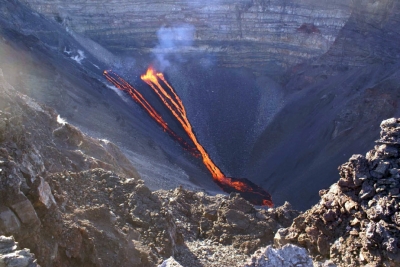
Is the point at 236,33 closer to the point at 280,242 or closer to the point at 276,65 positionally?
the point at 276,65

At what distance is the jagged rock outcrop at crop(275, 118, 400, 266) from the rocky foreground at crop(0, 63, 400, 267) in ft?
0.08

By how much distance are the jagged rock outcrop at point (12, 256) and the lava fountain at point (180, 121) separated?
27.3 m

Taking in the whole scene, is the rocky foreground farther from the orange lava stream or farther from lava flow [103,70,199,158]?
lava flow [103,70,199,158]

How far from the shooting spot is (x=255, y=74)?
4984 cm

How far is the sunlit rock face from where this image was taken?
4694 cm

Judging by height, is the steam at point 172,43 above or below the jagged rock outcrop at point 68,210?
above

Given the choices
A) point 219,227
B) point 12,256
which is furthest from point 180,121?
point 12,256

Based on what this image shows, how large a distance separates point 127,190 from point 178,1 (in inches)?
1671

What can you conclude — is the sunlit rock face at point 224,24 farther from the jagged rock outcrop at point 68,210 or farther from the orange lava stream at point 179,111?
the jagged rock outcrop at point 68,210

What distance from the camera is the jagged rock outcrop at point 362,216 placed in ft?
32.3

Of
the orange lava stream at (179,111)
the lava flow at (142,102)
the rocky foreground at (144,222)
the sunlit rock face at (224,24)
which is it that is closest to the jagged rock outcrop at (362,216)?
the rocky foreground at (144,222)

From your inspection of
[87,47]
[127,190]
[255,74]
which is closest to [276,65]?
[255,74]

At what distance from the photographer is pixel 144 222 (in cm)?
1262

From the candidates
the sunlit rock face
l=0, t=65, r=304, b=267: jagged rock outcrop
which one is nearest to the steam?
the sunlit rock face
